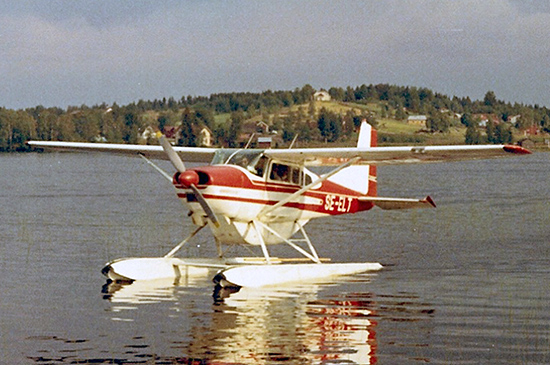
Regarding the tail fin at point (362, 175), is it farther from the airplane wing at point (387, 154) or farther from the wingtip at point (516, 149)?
the wingtip at point (516, 149)

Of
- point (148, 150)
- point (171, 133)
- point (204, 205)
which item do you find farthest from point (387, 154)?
point (171, 133)

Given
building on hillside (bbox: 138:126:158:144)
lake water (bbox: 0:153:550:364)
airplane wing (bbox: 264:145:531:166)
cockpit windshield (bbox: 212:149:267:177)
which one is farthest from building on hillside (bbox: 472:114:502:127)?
cockpit windshield (bbox: 212:149:267:177)

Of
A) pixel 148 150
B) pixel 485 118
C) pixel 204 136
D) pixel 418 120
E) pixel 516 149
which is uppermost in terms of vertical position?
pixel 485 118

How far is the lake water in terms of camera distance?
8.99 m

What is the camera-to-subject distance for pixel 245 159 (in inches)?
551

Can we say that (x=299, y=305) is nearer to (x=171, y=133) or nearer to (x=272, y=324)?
(x=272, y=324)

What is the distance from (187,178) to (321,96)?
14711 centimetres

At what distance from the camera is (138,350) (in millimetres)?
8945

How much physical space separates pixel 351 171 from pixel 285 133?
337 ft

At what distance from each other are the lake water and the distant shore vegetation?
251 feet

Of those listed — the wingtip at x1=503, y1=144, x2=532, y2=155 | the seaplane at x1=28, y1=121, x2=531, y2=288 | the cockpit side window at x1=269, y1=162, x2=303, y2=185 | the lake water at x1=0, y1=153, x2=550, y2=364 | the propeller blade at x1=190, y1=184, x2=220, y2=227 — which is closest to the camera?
the lake water at x1=0, y1=153, x2=550, y2=364

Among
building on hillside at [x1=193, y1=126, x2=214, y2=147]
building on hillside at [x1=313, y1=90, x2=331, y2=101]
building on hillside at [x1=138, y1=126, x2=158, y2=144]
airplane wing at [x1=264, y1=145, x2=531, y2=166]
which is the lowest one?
airplane wing at [x1=264, y1=145, x2=531, y2=166]

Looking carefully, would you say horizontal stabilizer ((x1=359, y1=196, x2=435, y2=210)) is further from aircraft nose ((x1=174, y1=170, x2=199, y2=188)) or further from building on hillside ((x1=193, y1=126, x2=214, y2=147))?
building on hillside ((x1=193, y1=126, x2=214, y2=147))

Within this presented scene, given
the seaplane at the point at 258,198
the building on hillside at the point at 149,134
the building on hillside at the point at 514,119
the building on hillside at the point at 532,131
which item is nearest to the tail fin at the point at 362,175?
the seaplane at the point at 258,198
